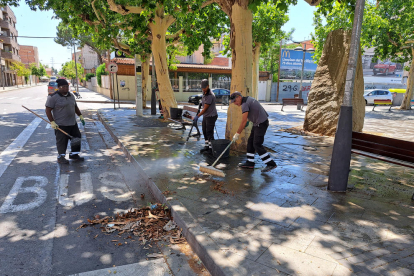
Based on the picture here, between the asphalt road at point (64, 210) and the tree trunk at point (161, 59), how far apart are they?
4999mm

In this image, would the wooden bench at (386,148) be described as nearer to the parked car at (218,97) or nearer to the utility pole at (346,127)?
the utility pole at (346,127)

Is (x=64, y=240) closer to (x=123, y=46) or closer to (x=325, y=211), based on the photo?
(x=325, y=211)

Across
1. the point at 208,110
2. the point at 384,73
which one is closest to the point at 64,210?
the point at 208,110

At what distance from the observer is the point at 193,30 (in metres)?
13.8

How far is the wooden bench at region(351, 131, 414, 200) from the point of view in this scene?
177 inches

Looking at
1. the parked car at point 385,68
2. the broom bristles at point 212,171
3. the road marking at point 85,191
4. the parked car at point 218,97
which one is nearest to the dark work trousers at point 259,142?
the broom bristles at point 212,171

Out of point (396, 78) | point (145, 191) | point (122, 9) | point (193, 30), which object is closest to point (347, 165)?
point (145, 191)

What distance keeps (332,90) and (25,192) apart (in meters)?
9.19

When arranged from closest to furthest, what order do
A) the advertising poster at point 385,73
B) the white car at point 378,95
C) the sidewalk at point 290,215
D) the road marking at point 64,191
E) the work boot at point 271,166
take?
the sidewalk at point 290,215
the road marking at point 64,191
the work boot at point 271,166
the white car at point 378,95
the advertising poster at point 385,73

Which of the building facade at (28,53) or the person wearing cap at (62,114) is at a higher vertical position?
the building facade at (28,53)

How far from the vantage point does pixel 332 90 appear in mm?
9648

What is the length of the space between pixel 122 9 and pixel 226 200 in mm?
8747

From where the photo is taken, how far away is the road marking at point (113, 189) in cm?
455

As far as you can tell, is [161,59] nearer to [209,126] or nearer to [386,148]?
[209,126]
